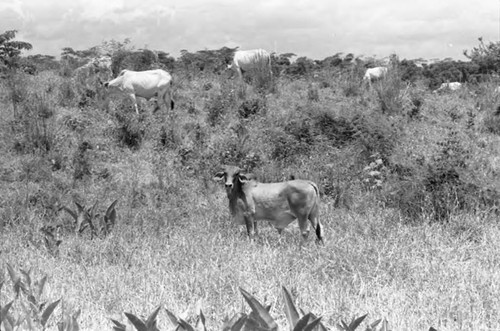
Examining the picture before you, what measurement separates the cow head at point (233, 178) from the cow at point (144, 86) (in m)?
6.02

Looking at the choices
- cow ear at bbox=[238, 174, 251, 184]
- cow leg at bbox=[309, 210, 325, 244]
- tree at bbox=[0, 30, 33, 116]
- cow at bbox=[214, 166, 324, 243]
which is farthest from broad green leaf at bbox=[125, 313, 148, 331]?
tree at bbox=[0, 30, 33, 116]

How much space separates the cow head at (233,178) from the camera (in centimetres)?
690

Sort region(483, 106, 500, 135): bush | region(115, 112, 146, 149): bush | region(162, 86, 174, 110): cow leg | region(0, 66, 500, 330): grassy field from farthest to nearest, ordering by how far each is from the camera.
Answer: region(162, 86, 174, 110): cow leg → region(483, 106, 500, 135): bush → region(115, 112, 146, 149): bush → region(0, 66, 500, 330): grassy field

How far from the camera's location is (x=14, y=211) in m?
8.41

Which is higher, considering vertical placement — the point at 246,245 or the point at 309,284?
the point at 309,284

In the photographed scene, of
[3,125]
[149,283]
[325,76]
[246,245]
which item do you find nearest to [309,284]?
[149,283]

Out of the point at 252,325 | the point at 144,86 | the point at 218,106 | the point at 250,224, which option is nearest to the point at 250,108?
the point at 218,106

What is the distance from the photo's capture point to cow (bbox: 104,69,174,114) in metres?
12.7

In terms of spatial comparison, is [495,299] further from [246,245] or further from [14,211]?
[14,211]

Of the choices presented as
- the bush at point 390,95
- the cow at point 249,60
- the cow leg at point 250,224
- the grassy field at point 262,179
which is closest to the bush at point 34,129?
the grassy field at point 262,179

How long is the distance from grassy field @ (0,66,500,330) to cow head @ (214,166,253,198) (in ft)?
1.62

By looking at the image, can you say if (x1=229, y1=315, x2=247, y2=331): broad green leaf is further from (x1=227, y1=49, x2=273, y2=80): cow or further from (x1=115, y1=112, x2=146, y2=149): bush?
(x1=227, y1=49, x2=273, y2=80): cow

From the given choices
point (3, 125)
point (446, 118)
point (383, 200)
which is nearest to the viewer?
point (383, 200)

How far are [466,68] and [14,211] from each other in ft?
66.3
